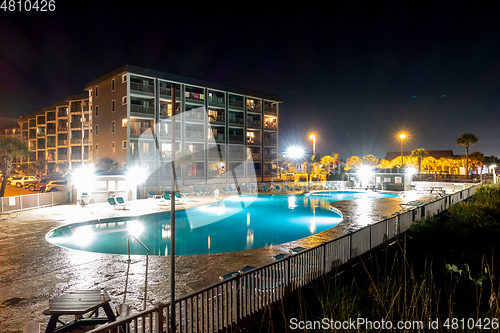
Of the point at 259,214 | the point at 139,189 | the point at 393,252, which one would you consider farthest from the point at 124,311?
the point at 139,189

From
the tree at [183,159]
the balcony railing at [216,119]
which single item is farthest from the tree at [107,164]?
the balcony railing at [216,119]

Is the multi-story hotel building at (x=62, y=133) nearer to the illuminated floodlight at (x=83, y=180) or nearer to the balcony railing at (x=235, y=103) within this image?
the balcony railing at (x=235, y=103)

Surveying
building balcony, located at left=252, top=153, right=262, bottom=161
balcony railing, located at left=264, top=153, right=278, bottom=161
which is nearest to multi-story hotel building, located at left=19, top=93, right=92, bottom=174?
building balcony, located at left=252, top=153, right=262, bottom=161

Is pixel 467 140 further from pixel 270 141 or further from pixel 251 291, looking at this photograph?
pixel 251 291

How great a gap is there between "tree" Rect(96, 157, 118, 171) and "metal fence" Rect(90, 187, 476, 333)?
3055 cm

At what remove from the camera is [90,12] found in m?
18.6

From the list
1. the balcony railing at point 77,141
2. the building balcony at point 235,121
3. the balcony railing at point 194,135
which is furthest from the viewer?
the balcony railing at point 77,141

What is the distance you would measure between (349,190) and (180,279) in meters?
29.2

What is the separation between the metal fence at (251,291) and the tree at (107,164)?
3055cm

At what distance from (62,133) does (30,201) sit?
4197cm

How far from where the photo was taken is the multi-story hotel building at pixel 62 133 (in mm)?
47188

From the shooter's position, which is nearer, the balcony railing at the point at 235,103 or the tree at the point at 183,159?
the tree at the point at 183,159

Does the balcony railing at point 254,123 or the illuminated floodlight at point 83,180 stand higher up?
the balcony railing at point 254,123

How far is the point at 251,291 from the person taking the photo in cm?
534
